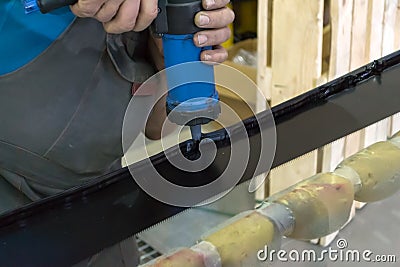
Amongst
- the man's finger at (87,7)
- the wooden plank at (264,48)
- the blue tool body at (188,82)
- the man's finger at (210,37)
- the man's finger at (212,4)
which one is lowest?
the wooden plank at (264,48)

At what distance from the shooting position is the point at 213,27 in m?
0.65

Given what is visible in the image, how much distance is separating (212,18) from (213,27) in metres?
0.01

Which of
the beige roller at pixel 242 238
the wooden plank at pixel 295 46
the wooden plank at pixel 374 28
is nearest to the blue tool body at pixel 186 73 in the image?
the beige roller at pixel 242 238

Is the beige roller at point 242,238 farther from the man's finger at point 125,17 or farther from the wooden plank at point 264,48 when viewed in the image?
the wooden plank at point 264,48

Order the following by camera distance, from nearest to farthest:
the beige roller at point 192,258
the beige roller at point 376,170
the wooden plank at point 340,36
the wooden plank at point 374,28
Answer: the beige roller at point 192,258, the beige roller at point 376,170, the wooden plank at point 340,36, the wooden plank at point 374,28

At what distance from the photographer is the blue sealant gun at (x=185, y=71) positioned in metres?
0.62

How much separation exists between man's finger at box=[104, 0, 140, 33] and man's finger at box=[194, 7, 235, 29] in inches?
2.5

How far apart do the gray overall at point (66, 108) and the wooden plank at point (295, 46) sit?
86 centimetres

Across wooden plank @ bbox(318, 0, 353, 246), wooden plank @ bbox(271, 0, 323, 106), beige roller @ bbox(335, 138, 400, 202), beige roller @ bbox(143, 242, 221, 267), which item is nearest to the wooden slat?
wooden plank @ bbox(318, 0, 353, 246)

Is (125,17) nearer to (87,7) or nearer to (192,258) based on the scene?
(87,7)

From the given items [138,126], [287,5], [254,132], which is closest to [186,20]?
[254,132]

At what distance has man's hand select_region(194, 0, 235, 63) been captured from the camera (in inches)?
24.8

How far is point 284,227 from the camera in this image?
2.10ft

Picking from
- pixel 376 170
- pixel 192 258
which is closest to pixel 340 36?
pixel 376 170
